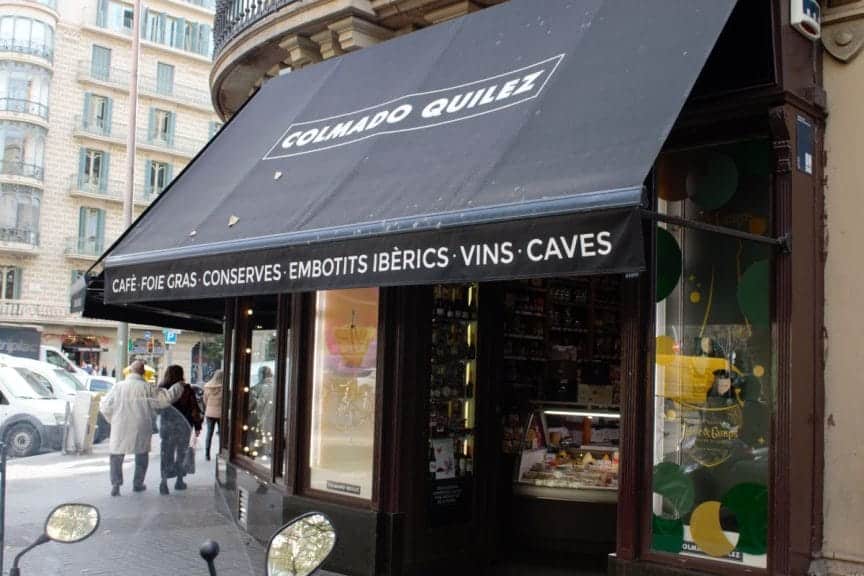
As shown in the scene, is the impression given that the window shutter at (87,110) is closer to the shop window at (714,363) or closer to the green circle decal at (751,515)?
the shop window at (714,363)

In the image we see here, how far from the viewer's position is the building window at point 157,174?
167 feet

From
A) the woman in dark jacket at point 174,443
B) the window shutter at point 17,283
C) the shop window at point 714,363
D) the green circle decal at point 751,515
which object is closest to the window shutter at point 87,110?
the window shutter at point 17,283

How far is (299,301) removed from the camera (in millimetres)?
7977

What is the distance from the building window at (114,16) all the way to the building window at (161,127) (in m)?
4.75

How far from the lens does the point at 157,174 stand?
168 ft

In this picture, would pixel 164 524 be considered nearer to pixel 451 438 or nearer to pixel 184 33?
pixel 451 438

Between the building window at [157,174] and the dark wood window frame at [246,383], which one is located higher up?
the building window at [157,174]

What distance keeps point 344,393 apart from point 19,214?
1695 inches

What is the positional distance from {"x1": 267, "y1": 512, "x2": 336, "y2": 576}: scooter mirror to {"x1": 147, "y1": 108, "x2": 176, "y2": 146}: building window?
167ft

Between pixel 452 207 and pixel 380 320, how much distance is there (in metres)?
2.27

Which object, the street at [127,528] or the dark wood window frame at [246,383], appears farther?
the dark wood window frame at [246,383]

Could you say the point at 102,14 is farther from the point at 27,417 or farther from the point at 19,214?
the point at 27,417

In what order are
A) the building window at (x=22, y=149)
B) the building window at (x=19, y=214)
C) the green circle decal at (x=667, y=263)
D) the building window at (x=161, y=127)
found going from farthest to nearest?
the building window at (x=161, y=127), the building window at (x=22, y=149), the building window at (x=19, y=214), the green circle decal at (x=667, y=263)

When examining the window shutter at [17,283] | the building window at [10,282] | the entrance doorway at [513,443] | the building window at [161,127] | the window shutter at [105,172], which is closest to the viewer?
the entrance doorway at [513,443]
